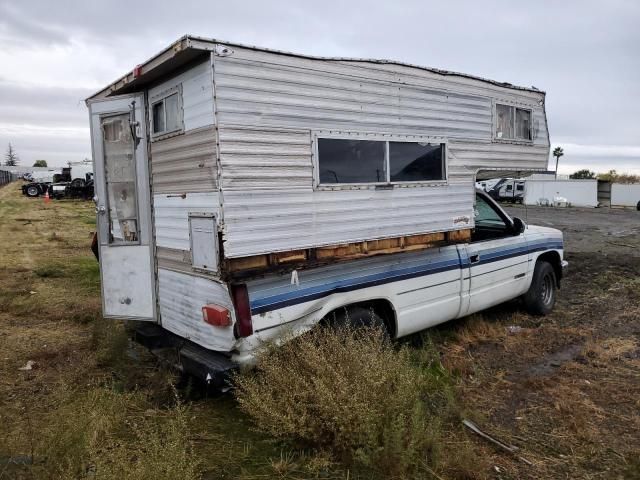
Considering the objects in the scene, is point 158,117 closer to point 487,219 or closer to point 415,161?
point 415,161

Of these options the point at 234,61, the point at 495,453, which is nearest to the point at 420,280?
the point at 495,453

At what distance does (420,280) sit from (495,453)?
180 cm

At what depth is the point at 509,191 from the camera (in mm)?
32625

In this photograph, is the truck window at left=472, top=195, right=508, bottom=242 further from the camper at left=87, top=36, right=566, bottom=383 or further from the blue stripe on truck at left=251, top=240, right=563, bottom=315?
the camper at left=87, top=36, right=566, bottom=383

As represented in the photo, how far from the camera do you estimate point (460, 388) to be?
430 cm

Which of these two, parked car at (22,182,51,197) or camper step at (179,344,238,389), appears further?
parked car at (22,182,51,197)

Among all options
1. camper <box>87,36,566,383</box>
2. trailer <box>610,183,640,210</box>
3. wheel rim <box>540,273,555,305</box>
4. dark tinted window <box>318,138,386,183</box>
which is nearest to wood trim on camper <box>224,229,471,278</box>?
camper <box>87,36,566,383</box>

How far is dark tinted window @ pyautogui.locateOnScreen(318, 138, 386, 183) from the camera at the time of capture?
12.9 feet

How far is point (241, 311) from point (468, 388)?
212 centimetres

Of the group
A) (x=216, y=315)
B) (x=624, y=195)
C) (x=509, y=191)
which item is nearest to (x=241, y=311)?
(x=216, y=315)

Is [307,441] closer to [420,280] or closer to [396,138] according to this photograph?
[420,280]

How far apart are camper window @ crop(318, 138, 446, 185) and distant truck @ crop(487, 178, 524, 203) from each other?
95.8 ft

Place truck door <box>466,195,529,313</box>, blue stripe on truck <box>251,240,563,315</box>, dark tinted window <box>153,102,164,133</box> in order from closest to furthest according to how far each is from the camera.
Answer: blue stripe on truck <box>251,240,563,315</box>
dark tinted window <box>153,102,164,133</box>
truck door <box>466,195,529,313</box>

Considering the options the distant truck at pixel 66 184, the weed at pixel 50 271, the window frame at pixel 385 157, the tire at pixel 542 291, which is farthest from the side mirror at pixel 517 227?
the distant truck at pixel 66 184
